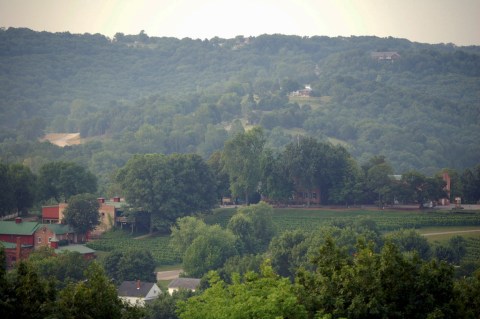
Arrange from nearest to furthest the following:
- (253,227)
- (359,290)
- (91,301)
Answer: (91,301)
(359,290)
(253,227)

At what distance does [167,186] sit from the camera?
9375 cm

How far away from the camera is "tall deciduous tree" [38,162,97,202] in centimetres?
9700

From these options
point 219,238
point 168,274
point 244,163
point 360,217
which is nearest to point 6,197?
point 244,163

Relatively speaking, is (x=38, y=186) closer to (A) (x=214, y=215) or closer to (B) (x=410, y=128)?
(A) (x=214, y=215)

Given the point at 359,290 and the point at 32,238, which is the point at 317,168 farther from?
the point at 359,290

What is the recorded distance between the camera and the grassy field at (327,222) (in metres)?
83.9

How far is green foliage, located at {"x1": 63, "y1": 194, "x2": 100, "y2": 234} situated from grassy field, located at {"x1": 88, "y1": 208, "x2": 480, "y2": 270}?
4.83ft

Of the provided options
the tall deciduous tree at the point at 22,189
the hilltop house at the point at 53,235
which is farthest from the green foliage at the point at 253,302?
the tall deciduous tree at the point at 22,189

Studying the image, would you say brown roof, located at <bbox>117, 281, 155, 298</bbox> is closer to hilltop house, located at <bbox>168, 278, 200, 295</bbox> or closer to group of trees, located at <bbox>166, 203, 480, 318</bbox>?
hilltop house, located at <bbox>168, 278, 200, 295</bbox>

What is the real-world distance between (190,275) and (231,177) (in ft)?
85.8

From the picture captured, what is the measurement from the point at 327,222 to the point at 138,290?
2401cm

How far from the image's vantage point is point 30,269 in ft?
124

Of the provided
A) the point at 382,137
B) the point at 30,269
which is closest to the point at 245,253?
the point at 30,269

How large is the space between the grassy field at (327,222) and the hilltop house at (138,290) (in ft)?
41.1
